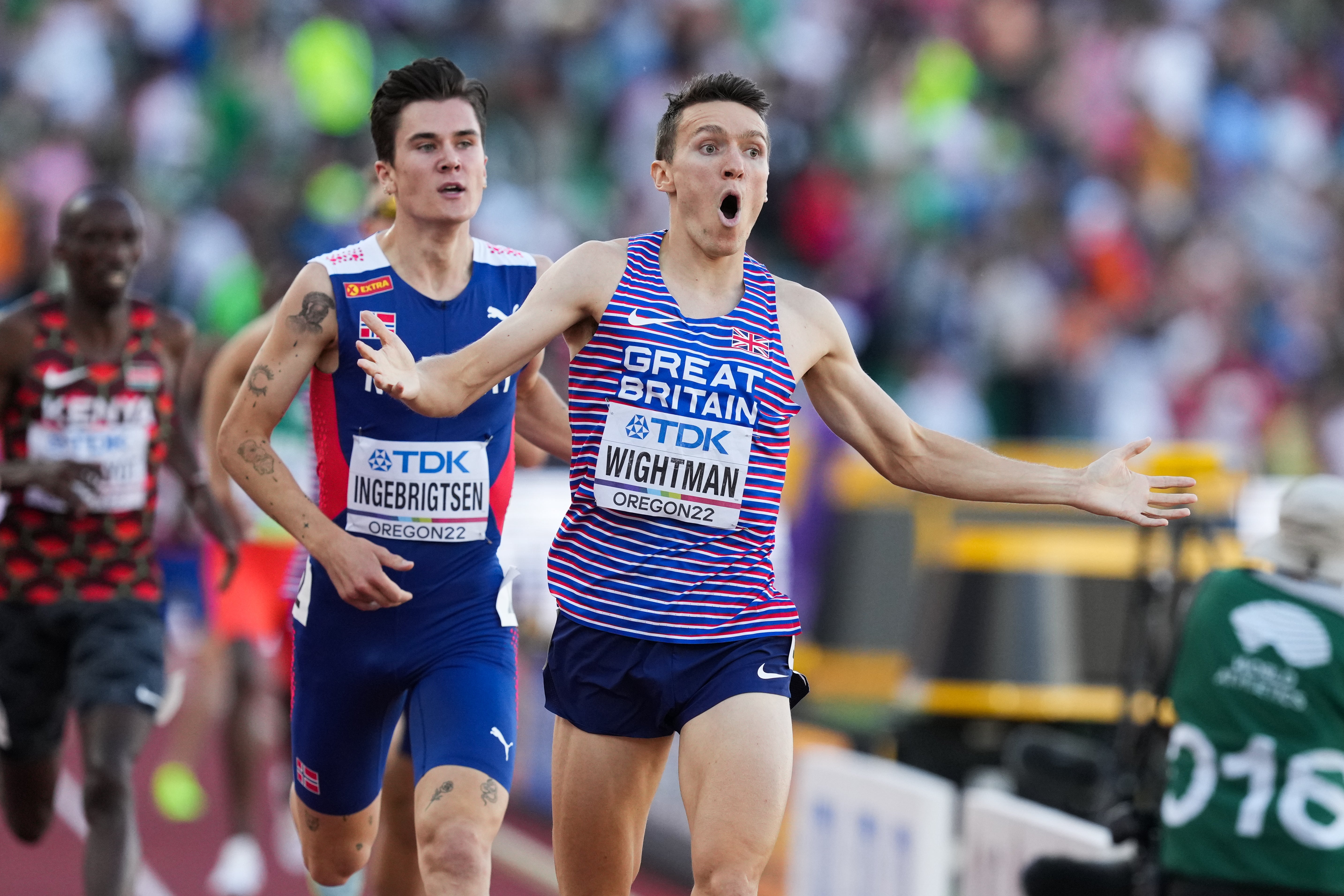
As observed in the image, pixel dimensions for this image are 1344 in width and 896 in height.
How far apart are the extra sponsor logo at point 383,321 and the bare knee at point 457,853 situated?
1.38m

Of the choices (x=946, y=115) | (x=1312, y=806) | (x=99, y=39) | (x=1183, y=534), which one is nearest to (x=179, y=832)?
(x=1183, y=534)

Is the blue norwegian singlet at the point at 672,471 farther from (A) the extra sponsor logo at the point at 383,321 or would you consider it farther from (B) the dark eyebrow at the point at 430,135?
(B) the dark eyebrow at the point at 430,135

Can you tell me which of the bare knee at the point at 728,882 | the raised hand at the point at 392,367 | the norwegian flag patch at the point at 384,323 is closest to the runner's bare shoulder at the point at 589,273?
the raised hand at the point at 392,367

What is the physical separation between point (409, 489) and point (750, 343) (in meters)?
1.10

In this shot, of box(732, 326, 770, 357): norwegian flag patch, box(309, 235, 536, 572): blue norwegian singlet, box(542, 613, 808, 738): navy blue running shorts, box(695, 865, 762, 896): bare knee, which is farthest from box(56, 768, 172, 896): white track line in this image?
box(732, 326, 770, 357): norwegian flag patch

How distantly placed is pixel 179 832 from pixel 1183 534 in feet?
20.6

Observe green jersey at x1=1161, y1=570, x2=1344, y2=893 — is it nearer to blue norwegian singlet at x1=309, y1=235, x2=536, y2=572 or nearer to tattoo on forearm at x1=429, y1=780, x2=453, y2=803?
blue norwegian singlet at x1=309, y1=235, x2=536, y2=572

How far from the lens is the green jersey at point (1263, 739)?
5.67 metres

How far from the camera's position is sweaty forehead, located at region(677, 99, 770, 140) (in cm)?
456

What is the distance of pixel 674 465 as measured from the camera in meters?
4.43

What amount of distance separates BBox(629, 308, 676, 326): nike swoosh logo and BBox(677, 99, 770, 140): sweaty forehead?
0.49 meters

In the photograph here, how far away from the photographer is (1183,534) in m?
7.70

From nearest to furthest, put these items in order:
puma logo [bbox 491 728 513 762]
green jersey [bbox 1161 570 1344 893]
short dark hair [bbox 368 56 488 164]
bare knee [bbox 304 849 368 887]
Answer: puma logo [bbox 491 728 513 762]
short dark hair [bbox 368 56 488 164]
bare knee [bbox 304 849 368 887]
green jersey [bbox 1161 570 1344 893]

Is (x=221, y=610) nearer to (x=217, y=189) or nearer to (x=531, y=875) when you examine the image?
(x=531, y=875)
